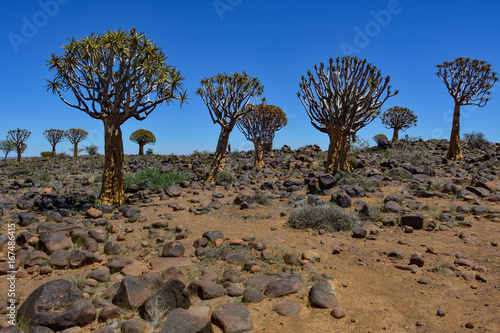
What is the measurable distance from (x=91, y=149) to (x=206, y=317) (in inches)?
1679

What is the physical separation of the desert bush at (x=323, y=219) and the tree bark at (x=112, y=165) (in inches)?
224

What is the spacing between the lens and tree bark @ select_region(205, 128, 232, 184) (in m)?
15.4

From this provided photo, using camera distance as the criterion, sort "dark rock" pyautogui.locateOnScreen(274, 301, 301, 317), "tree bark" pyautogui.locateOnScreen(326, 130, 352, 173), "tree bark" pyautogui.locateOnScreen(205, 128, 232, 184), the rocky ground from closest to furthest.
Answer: the rocky ground, "dark rock" pyautogui.locateOnScreen(274, 301, 301, 317), "tree bark" pyautogui.locateOnScreen(326, 130, 352, 173), "tree bark" pyautogui.locateOnScreen(205, 128, 232, 184)

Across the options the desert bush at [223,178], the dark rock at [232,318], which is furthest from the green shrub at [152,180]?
the dark rock at [232,318]

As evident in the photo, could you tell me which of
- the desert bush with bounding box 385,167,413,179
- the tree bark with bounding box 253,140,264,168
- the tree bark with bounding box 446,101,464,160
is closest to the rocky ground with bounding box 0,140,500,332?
the desert bush with bounding box 385,167,413,179

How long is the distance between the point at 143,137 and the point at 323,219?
33944mm

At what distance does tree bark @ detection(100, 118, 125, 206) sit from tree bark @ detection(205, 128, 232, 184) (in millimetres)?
5655

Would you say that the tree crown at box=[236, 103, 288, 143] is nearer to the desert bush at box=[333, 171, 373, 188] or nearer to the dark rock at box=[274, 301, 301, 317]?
the desert bush at box=[333, 171, 373, 188]

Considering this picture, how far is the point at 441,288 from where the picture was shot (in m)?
4.27

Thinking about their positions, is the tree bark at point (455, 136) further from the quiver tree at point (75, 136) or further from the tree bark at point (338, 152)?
the quiver tree at point (75, 136)

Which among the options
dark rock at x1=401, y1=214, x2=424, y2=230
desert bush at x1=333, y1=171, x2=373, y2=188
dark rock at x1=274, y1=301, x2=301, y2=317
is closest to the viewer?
dark rock at x1=274, y1=301, x2=301, y2=317

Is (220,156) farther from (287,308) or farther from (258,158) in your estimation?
(287,308)

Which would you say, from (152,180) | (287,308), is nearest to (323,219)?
(287,308)

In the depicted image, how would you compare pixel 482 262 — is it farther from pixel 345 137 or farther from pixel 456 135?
pixel 456 135
